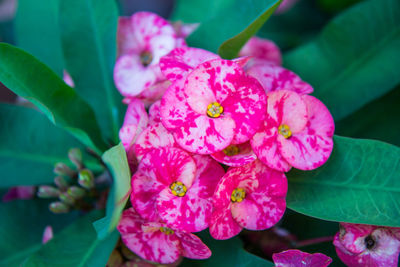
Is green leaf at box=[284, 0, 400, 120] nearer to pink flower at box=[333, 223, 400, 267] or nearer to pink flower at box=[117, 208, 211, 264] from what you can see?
pink flower at box=[333, 223, 400, 267]

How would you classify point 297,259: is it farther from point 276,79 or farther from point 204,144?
point 276,79

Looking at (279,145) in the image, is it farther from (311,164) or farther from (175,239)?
(175,239)

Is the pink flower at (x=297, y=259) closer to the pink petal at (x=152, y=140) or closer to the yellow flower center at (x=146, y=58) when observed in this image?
the pink petal at (x=152, y=140)

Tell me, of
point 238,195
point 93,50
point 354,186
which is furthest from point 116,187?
point 93,50

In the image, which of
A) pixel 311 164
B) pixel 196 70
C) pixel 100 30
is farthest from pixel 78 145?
pixel 311 164

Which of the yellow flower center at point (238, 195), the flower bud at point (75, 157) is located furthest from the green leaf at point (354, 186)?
the flower bud at point (75, 157)

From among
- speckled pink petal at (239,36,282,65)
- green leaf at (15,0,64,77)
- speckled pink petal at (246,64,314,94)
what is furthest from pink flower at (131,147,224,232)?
green leaf at (15,0,64,77)
